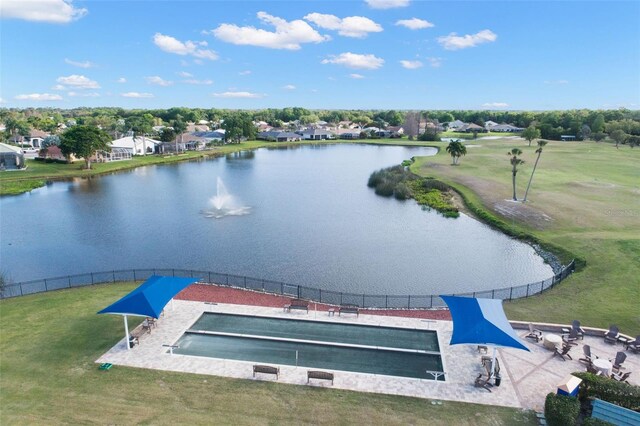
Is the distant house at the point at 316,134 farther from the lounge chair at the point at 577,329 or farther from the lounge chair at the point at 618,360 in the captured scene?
the lounge chair at the point at 618,360

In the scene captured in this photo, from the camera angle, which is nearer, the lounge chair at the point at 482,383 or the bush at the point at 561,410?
the bush at the point at 561,410

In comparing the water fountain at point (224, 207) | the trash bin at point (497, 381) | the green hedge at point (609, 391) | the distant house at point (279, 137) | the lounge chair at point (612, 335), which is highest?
the distant house at point (279, 137)

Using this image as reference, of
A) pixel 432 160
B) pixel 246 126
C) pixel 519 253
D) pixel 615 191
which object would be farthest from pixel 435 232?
pixel 246 126

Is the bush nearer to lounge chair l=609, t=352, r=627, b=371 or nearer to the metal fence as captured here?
lounge chair l=609, t=352, r=627, b=371

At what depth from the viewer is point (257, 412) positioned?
1573 cm

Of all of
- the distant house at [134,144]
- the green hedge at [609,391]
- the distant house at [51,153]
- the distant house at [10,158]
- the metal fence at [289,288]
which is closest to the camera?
the green hedge at [609,391]

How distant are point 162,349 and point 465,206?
4506 centimetres

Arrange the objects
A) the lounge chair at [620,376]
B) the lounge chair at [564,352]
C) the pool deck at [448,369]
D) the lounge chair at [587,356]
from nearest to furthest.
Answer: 1. the pool deck at [448,369]
2. the lounge chair at [620,376]
3. the lounge chair at [587,356]
4. the lounge chair at [564,352]

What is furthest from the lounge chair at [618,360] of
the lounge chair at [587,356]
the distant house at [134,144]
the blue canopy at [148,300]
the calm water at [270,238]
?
the distant house at [134,144]

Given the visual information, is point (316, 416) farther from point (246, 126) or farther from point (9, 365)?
point (246, 126)

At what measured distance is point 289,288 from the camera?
29656 millimetres

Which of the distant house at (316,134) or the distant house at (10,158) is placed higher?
the distant house at (316,134)

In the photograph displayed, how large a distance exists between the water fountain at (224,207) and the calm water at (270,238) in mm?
734

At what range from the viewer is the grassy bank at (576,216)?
2503 cm
